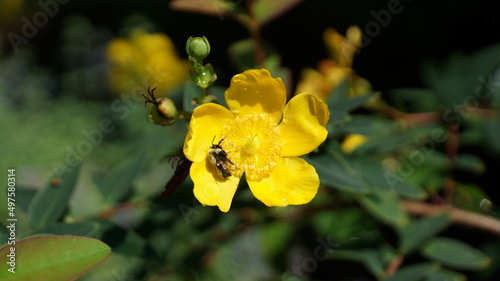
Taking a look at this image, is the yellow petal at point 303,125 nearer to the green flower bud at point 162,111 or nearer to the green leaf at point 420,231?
the green flower bud at point 162,111

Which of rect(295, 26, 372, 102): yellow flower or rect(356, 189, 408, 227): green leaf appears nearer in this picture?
rect(356, 189, 408, 227): green leaf

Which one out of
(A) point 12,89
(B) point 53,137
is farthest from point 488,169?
(A) point 12,89

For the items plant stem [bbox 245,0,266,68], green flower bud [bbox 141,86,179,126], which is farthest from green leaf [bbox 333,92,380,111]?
green flower bud [bbox 141,86,179,126]

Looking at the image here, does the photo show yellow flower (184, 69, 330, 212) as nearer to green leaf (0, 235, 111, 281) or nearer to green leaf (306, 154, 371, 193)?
green leaf (306, 154, 371, 193)

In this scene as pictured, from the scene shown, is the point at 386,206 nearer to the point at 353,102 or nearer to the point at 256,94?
the point at 353,102

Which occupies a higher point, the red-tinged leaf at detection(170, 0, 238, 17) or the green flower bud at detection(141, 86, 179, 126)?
the red-tinged leaf at detection(170, 0, 238, 17)

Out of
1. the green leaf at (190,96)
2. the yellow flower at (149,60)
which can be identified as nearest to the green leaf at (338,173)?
the green leaf at (190,96)
